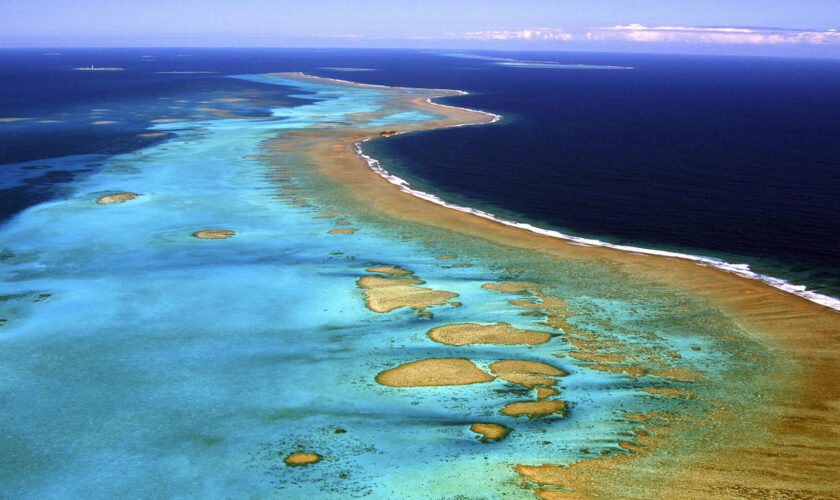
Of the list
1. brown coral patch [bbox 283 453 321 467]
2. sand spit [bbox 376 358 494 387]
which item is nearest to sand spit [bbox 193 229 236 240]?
sand spit [bbox 376 358 494 387]

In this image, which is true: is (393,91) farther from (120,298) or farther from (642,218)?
(120,298)

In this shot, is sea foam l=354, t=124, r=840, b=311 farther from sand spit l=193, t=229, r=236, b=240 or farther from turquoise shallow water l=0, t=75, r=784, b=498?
sand spit l=193, t=229, r=236, b=240

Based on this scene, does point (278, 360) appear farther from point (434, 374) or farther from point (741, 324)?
point (741, 324)

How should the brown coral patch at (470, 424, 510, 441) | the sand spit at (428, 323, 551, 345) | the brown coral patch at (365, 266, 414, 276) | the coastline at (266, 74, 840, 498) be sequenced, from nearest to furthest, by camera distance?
the coastline at (266, 74, 840, 498) < the brown coral patch at (470, 424, 510, 441) < the sand spit at (428, 323, 551, 345) < the brown coral patch at (365, 266, 414, 276)

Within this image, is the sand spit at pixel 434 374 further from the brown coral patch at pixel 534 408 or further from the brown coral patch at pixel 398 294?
the brown coral patch at pixel 398 294

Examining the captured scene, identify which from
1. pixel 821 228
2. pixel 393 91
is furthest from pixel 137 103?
pixel 821 228

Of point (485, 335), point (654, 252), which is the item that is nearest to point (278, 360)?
point (485, 335)
